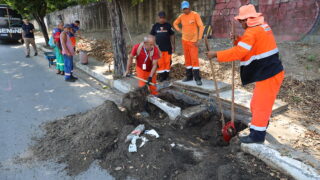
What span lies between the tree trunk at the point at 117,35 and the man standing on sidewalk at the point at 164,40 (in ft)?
3.35

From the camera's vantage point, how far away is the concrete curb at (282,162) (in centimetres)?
263

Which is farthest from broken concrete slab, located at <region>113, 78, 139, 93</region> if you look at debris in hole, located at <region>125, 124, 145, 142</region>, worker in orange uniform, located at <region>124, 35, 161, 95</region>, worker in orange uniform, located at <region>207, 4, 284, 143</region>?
worker in orange uniform, located at <region>207, 4, 284, 143</region>

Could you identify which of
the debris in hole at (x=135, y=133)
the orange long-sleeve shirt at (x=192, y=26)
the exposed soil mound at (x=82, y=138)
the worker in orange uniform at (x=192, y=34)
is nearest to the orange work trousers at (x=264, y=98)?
the debris in hole at (x=135, y=133)

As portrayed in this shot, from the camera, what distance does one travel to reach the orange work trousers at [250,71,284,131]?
10.4 ft

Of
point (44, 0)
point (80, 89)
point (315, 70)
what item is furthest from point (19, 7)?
point (315, 70)

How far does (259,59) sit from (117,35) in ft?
15.0

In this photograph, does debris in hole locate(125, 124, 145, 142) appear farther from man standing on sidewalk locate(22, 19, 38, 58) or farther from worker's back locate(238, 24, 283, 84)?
man standing on sidewalk locate(22, 19, 38, 58)

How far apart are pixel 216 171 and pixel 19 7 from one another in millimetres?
14478

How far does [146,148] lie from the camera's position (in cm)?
348

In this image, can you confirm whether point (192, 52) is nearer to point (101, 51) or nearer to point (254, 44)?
point (254, 44)

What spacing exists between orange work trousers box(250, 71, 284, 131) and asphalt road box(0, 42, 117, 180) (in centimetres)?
216

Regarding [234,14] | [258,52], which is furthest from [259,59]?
[234,14]

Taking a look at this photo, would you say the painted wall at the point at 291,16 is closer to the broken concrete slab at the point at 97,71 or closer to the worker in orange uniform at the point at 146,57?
the worker in orange uniform at the point at 146,57

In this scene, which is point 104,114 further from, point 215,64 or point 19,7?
point 19,7
